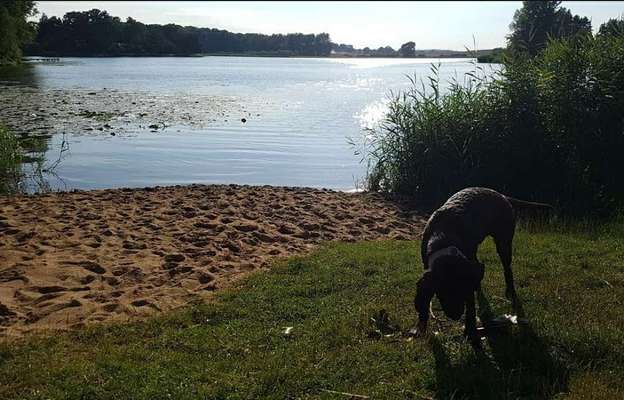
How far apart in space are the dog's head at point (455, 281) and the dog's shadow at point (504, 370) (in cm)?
45

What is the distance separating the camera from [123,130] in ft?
76.7

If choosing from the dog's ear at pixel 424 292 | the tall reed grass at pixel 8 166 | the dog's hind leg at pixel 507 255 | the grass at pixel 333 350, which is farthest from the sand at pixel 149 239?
the dog's hind leg at pixel 507 255

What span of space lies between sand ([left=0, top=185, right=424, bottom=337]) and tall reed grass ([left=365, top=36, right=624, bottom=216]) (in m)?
1.40

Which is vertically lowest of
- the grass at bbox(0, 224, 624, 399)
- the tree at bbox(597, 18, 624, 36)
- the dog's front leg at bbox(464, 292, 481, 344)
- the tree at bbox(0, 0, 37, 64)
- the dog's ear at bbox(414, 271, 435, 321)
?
the grass at bbox(0, 224, 624, 399)

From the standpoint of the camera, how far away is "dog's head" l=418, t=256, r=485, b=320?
14.5ft

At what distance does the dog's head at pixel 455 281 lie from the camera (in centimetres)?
443

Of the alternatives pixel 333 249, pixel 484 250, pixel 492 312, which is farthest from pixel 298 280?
pixel 484 250

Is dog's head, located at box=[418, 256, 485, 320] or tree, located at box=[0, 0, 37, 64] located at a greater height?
tree, located at box=[0, 0, 37, 64]

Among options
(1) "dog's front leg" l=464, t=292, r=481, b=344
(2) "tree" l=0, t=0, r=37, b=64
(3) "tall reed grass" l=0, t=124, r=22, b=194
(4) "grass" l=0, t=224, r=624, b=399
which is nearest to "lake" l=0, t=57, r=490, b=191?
(3) "tall reed grass" l=0, t=124, r=22, b=194

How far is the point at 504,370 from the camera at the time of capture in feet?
14.9

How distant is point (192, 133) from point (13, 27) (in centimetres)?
4518

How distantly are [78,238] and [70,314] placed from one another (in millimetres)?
3009

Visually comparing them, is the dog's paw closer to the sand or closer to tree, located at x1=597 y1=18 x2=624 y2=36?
the sand

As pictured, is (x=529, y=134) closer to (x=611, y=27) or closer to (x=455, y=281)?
(x=611, y=27)
